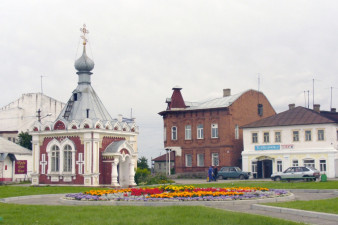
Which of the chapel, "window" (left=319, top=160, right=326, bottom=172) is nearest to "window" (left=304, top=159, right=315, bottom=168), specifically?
"window" (left=319, top=160, right=326, bottom=172)

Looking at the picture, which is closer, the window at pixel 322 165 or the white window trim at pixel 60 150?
the white window trim at pixel 60 150

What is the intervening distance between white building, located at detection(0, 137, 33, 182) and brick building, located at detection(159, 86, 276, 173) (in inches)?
605

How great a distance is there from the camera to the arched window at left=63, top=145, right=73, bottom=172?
37.8m

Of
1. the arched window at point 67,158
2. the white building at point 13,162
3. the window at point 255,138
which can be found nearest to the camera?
the arched window at point 67,158

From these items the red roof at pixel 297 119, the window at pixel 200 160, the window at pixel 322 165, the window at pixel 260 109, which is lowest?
the window at pixel 322 165

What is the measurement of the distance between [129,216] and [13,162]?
38.7 metres

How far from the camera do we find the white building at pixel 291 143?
47.7 m

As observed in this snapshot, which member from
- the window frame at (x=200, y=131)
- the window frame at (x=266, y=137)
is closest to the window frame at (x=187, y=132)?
the window frame at (x=200, y=131)

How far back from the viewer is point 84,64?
40719 mm

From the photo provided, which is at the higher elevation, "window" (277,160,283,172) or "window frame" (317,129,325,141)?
"window frame" (317,129,325,141)

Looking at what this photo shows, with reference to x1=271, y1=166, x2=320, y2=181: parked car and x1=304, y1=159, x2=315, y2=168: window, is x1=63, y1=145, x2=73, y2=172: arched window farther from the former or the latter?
x1=304, y1=159, x2=315, y2=168: window

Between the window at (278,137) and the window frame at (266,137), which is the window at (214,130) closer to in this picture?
the window frame at (266,137)

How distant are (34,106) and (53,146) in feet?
101

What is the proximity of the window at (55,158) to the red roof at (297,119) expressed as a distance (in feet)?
69.3
